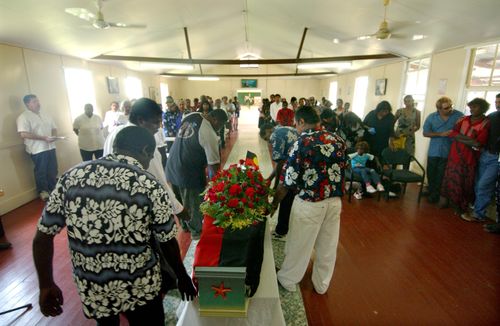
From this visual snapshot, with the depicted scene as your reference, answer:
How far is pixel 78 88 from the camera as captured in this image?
6.23 metres

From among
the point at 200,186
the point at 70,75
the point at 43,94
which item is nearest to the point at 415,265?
the point at 200,186

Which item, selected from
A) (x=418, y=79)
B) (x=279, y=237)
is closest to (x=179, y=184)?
(x=279, y=237)

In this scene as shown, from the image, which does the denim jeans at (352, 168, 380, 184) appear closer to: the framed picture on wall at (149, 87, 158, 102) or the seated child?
the seated child

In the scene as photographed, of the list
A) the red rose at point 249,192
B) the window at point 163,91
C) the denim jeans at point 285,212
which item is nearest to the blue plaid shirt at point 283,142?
the denim jeans at point 285,212

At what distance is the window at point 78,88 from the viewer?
227 inches

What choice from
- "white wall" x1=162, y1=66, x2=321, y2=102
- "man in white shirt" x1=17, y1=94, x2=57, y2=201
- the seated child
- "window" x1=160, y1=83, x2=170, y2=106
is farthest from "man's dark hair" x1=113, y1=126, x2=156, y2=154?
"white wall" x1=162, y1=66, x2=321, y2=102

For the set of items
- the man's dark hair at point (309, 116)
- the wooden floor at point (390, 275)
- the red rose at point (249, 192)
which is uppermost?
the man's dark hair at point (309, 116)

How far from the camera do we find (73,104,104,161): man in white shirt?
472 cm

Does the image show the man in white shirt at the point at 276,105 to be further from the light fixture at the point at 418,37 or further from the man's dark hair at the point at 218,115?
the man's dark hair at the point at 218,115

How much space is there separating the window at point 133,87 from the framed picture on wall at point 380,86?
818 centimetres

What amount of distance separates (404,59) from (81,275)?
7.67m

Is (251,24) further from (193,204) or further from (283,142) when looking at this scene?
(193,204)

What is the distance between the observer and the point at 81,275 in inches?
41.6

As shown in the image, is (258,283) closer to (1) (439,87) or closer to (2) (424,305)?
(2) (424,305)
